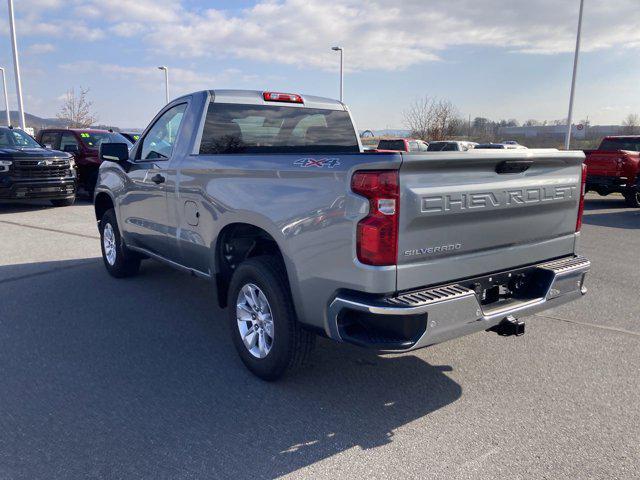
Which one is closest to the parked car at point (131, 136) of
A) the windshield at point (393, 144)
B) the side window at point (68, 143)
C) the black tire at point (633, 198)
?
the side window at point (68, 143)

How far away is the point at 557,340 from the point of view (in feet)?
15.1

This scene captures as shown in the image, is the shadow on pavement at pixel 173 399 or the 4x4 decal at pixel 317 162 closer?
the shadow on pavement at pixel 173 399

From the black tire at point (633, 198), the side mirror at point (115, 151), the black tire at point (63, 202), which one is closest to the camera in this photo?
the side mirror at point (115, 151)

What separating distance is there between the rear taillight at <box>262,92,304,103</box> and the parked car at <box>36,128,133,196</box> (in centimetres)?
1007

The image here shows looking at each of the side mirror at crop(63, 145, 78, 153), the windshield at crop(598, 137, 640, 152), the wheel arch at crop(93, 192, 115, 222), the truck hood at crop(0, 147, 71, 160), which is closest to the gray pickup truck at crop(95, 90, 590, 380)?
the wheel arch at crop(93, 192, 115, 222)

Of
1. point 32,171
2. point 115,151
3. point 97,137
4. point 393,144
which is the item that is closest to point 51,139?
point 97,137

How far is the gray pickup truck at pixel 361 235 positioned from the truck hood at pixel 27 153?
343 inches

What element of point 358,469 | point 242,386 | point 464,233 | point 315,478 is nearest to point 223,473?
point 315,478

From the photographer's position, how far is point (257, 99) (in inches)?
199

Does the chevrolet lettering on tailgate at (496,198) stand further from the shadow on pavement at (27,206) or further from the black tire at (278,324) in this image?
the shadow on pavement at (27,206)

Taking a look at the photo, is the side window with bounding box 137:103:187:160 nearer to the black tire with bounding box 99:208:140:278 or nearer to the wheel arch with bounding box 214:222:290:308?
the black tire with bounding box 99:208:140:278

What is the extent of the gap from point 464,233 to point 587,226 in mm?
8980

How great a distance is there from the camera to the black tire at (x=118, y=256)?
624 centimetres

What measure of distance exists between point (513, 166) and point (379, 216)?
1051 millimetres
